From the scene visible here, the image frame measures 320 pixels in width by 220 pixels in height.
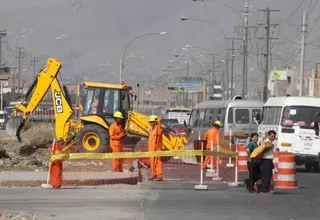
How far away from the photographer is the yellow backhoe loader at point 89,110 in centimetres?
2969

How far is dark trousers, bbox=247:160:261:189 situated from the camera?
1894 cm

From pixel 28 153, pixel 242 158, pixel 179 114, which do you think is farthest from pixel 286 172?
pixel 179 114

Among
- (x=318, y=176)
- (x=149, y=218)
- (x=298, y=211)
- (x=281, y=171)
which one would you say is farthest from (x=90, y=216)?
(x=318, y=176)

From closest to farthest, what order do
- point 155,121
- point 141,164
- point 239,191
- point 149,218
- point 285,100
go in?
point 149,218, point 239,191, point 155,121, point 141,164, point 285,100

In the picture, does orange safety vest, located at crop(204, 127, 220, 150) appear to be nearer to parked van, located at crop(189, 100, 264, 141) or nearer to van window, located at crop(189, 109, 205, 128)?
parked van, located at crop(189, 100, 264, 141)

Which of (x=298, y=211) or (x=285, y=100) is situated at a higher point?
(x=285, y=100)

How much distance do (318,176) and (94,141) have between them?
29.1 feet

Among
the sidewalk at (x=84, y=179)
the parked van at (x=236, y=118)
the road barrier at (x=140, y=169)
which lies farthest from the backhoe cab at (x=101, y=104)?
the sidewalk at (x=84, y=179)

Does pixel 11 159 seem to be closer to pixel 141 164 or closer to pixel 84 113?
pixel 84 113

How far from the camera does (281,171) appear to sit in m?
20.6

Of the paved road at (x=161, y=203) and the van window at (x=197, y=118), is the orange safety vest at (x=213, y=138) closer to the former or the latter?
the paved road at (x=161, y=203)

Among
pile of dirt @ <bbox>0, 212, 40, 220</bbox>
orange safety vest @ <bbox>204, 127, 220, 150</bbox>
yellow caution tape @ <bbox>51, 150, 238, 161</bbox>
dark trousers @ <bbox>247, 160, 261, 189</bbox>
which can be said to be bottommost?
pile of dirt @ <bbox>0, 212, 40, 220</bbox>

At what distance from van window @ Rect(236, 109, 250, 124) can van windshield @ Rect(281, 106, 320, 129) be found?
26.4 ft

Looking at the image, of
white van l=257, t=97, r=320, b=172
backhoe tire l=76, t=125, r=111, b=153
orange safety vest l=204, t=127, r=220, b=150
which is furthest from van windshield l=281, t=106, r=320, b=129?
backhoe tire l=76, t=125, r=111, b=153
